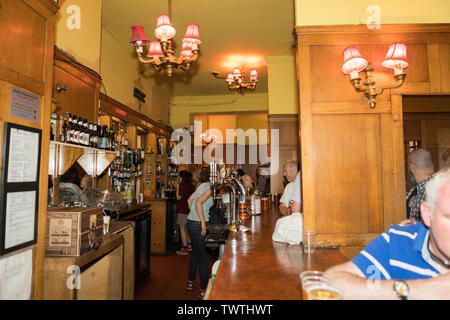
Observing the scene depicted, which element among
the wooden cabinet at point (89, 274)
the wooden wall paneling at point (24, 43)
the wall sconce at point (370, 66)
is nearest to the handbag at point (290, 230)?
the wall sconce at point (370, 66)

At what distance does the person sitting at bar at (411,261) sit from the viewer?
1184 mm

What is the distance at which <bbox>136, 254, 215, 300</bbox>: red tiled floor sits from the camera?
406 centimetres

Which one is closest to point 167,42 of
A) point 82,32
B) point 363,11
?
point 82,32

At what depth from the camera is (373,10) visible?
8.73 feet

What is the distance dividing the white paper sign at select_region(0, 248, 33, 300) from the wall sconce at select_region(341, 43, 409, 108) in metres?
2.75

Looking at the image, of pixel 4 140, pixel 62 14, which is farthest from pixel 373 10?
pixel 62 14

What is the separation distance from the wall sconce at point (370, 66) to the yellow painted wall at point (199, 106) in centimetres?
652

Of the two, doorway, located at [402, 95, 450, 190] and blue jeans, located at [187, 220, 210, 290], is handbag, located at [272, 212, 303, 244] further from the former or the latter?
doorway, located at [402, 95, 450, 190]

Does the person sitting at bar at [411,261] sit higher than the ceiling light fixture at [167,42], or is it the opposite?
the ceiling light fixture at [167,42]

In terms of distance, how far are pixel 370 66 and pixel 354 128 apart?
0.51 metres

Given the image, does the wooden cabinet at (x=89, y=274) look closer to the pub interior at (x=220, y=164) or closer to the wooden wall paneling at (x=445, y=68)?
the pub interior at (x=220, y=164)

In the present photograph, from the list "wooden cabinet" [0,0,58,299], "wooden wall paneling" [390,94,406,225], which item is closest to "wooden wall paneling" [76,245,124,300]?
"wooden cabinet" [0,0,58,299]

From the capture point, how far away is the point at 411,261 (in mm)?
1417

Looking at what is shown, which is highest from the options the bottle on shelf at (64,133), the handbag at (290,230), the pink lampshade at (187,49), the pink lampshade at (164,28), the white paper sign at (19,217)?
the pink lampshade at (164,28)
